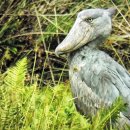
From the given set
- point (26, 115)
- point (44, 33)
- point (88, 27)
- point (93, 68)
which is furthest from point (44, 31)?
point (26, 115)

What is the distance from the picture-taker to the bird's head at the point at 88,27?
5.19 meters

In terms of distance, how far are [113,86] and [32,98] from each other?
0.81m

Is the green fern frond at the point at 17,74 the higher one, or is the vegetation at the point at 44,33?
the green fern frond at the point at 17,74

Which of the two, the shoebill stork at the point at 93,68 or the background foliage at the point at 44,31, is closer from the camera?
the shoebill stork at the point at 93,68

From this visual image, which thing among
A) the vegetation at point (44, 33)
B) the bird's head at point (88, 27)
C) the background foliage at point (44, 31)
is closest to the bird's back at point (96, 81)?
the bird's head at point (88, 27)

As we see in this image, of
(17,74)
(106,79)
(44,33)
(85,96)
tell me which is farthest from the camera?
(44,33)

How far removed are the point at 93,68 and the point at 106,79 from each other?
0.14 m

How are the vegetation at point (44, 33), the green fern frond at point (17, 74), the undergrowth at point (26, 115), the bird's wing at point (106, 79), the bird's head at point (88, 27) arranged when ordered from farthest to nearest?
the vegetation at point (44, 33), the bird's head at point (88, 27), the bird's wing at point (106, 79), the green fern frond at point (17, 74), the undergrowth at point (26, 115)

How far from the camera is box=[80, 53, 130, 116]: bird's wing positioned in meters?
4.79

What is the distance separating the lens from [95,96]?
194 inches

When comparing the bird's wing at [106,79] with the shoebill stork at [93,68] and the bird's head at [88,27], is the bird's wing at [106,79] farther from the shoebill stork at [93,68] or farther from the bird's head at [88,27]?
the bird's head at [88,27]

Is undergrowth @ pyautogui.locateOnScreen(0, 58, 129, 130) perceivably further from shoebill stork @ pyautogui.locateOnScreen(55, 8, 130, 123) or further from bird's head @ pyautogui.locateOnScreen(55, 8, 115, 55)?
bird's head @ pyautogui.locateOnScreen(55, 8, 115, 55)

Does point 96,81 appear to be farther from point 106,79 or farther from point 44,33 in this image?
point 44,33

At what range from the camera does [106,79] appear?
484cm
